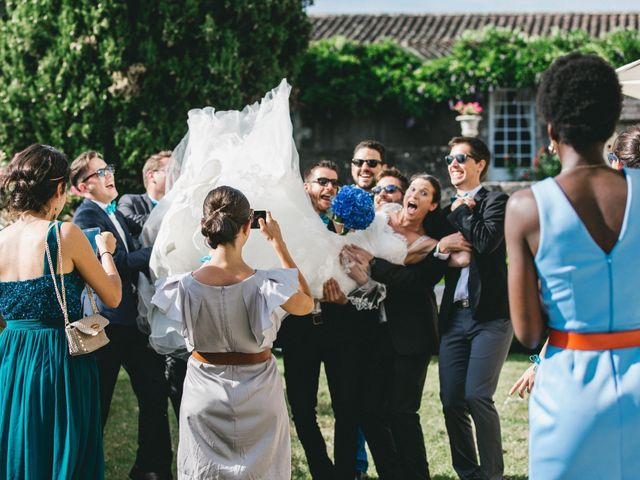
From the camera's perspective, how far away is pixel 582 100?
2.79m

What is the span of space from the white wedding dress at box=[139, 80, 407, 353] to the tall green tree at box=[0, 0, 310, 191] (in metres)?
5.41

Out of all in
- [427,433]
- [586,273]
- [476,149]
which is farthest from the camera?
[427,433]

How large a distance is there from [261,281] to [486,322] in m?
1.64

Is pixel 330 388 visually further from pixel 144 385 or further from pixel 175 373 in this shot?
pixel 144 385

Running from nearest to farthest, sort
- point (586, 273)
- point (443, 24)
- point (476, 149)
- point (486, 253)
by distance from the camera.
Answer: point (586, 273) < point (486, 253) < point (476, 149) < point (443, 24)

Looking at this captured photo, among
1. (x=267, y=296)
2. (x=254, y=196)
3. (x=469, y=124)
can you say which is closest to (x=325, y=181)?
(x=254, y=196)

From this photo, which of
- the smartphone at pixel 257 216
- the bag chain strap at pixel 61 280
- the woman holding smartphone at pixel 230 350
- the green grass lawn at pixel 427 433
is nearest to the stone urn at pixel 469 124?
the green grass lawn at pixel 427 433

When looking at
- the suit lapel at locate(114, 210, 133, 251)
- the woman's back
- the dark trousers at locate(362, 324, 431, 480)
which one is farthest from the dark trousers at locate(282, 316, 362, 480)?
the woman's back

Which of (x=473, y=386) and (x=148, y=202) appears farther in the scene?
(x=148, y=202)

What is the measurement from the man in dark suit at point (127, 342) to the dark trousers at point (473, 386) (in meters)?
1.94

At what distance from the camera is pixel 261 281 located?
399 centimetres

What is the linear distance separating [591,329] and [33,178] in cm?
261

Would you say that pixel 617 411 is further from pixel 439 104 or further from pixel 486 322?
pixel 439 104

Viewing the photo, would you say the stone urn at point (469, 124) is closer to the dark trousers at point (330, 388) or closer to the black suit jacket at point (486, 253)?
the black suit jacket at point (486, 253)
